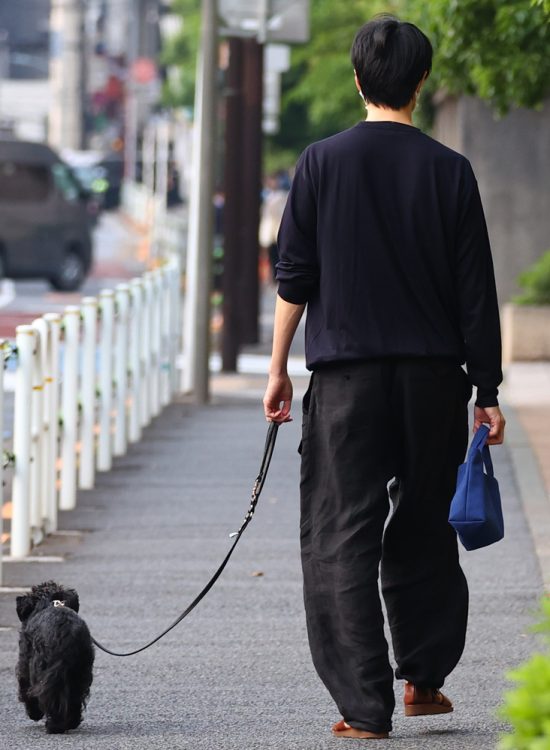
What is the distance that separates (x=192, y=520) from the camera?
9617 mm

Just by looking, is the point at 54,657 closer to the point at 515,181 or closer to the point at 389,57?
the point at 389,57

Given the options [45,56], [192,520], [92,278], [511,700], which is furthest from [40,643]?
[45,56]

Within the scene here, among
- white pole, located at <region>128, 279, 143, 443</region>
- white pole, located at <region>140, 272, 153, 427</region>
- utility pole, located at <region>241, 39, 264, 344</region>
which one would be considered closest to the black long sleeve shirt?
white pole, located at <region>128, 279, 143, 443</region>

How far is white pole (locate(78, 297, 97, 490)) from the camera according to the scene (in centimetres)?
1065

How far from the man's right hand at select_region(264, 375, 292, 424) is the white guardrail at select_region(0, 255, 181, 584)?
8.61 ft

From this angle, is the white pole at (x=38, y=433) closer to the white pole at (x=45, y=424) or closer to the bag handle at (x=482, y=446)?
the white pole at (x=45, y=424)

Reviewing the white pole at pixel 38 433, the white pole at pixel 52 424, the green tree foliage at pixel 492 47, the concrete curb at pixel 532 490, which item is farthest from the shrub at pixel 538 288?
the white pole at pixel 38 433

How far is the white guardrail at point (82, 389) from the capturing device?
8.37m

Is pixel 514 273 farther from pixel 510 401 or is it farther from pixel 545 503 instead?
pixel 545 503

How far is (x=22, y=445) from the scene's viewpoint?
8.32m

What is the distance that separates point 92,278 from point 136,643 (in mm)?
28454

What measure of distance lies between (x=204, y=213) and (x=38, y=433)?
23.1 ft

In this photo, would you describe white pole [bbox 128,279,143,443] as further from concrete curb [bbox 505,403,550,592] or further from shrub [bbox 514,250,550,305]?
shrub [bbox 514,250,550,305]

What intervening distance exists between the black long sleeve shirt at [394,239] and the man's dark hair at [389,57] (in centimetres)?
10
